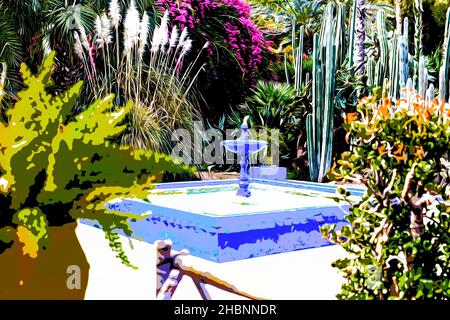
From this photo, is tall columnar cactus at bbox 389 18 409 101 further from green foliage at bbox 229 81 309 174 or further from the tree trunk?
the tree trunk

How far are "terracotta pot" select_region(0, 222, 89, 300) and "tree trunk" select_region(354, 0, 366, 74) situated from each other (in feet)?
31.9

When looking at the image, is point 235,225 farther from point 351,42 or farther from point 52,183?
point 351,42

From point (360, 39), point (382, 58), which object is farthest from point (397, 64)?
point (360, 39)

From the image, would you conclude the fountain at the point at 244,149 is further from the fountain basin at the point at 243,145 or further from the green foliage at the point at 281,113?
the green foliage at the point at 281,113

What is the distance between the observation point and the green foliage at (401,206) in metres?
1.75

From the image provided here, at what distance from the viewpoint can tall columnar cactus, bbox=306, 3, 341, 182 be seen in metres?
8.26

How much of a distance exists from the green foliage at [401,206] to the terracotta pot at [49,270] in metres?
0.93

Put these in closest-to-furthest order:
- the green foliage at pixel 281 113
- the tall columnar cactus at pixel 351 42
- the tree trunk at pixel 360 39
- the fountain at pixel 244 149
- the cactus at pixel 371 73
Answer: the fountain at pixel 244 149
the green foliage at pixel 281 113
the cactus at pixel 371 73
the tall columnar cactus at pixel 351 42
the tree trunk at pixel 360 39

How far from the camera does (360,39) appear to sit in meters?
10.5

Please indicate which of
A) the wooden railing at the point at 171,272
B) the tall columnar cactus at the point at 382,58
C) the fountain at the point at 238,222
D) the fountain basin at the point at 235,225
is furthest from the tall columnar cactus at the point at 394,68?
the wooden railing at the point at 171,272

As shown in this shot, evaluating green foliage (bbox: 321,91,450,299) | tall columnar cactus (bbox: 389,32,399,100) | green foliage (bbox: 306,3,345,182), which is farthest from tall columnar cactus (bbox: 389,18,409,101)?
green foliage (bbox: 321,91,450,299)

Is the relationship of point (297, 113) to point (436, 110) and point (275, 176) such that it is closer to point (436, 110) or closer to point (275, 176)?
point (275, 176)
